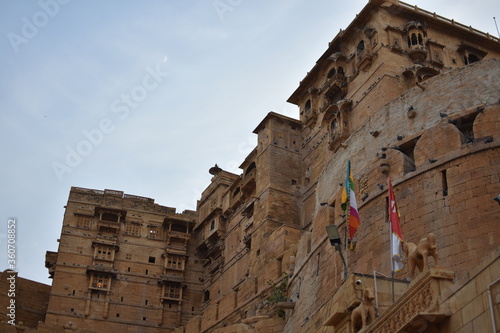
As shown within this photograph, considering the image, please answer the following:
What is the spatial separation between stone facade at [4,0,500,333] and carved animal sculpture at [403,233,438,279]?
0.50 meters

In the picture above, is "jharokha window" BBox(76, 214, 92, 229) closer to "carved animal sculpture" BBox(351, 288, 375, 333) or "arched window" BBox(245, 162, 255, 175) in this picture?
"arched window" BBox(245, 162, 255, 175)

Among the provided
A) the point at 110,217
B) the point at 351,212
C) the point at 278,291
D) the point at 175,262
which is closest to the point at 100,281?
the point at 110,217

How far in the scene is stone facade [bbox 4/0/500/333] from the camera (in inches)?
497

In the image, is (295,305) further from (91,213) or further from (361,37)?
(91,213)

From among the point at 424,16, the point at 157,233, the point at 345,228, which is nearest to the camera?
the point at 345,228

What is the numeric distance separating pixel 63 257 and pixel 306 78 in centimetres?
1605

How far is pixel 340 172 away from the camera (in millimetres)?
18125

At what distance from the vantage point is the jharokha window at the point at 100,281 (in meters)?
37.3

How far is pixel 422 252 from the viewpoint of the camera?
9992 mm

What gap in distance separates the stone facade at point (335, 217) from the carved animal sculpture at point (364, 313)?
0.94 ft

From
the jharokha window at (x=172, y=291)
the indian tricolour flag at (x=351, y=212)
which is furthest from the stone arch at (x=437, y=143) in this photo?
the jharokha window at (x=172, y=291)

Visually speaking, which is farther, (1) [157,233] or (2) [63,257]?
(1) [157,233]

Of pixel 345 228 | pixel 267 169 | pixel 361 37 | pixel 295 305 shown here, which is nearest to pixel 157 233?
pixel 267 169

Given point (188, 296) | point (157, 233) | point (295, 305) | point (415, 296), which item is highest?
point (157, 233)
